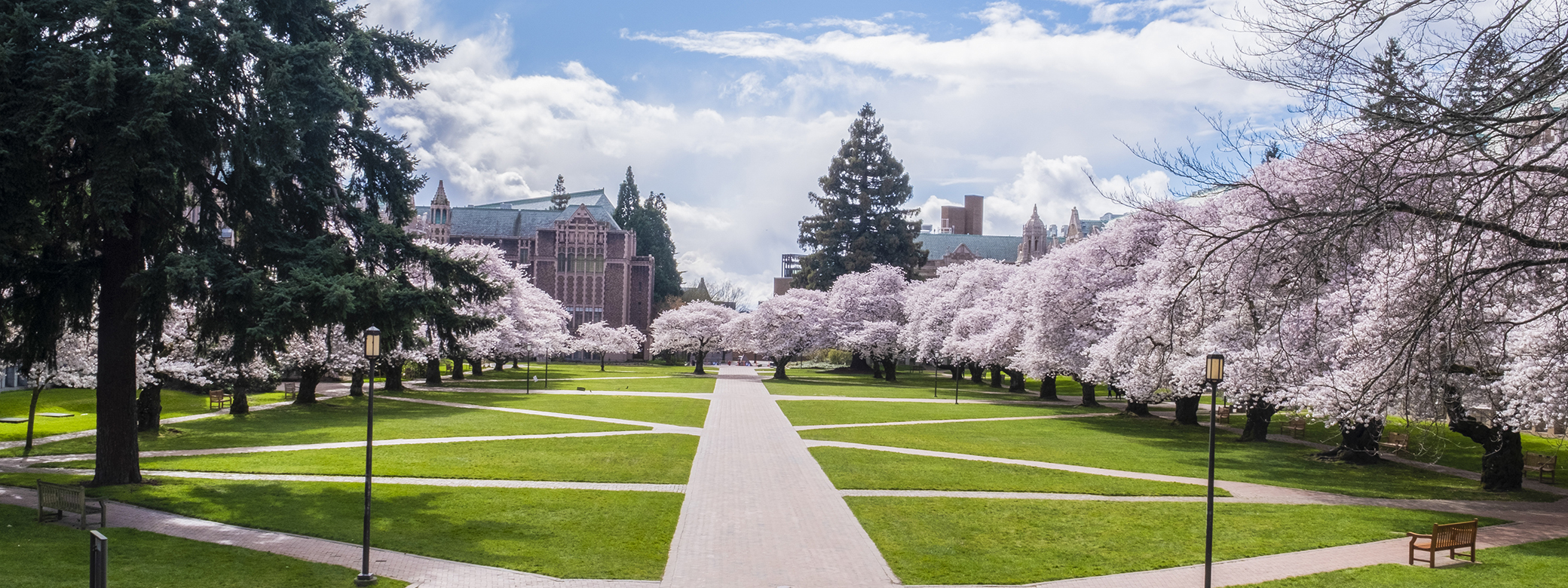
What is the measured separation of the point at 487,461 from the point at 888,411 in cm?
1921

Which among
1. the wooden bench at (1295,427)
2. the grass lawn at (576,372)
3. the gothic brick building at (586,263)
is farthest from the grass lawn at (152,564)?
the gothic brick building at (586,263)

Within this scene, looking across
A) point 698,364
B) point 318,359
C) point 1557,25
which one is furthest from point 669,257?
point 1557,25

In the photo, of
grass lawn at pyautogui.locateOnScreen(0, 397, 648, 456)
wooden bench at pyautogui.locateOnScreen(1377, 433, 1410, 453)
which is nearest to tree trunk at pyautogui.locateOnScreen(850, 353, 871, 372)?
grass lawn at pyautogui.locateOnScreen(0, 397, 648, 456)

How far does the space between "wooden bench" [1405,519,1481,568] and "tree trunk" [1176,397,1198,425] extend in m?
21.9

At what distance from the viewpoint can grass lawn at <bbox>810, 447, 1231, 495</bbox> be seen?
18.6 m

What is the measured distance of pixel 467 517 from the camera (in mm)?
14938

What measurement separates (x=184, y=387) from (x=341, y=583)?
3928cm

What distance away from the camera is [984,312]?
49250 mm

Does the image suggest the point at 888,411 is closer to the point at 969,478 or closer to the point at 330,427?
the point at 969,478

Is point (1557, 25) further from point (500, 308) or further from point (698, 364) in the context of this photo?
point (698, 364)

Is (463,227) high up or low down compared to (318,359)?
up

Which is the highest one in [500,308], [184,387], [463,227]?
[463,227]

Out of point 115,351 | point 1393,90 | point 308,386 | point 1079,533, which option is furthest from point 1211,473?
point 308,386

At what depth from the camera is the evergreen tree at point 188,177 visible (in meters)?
14.5
